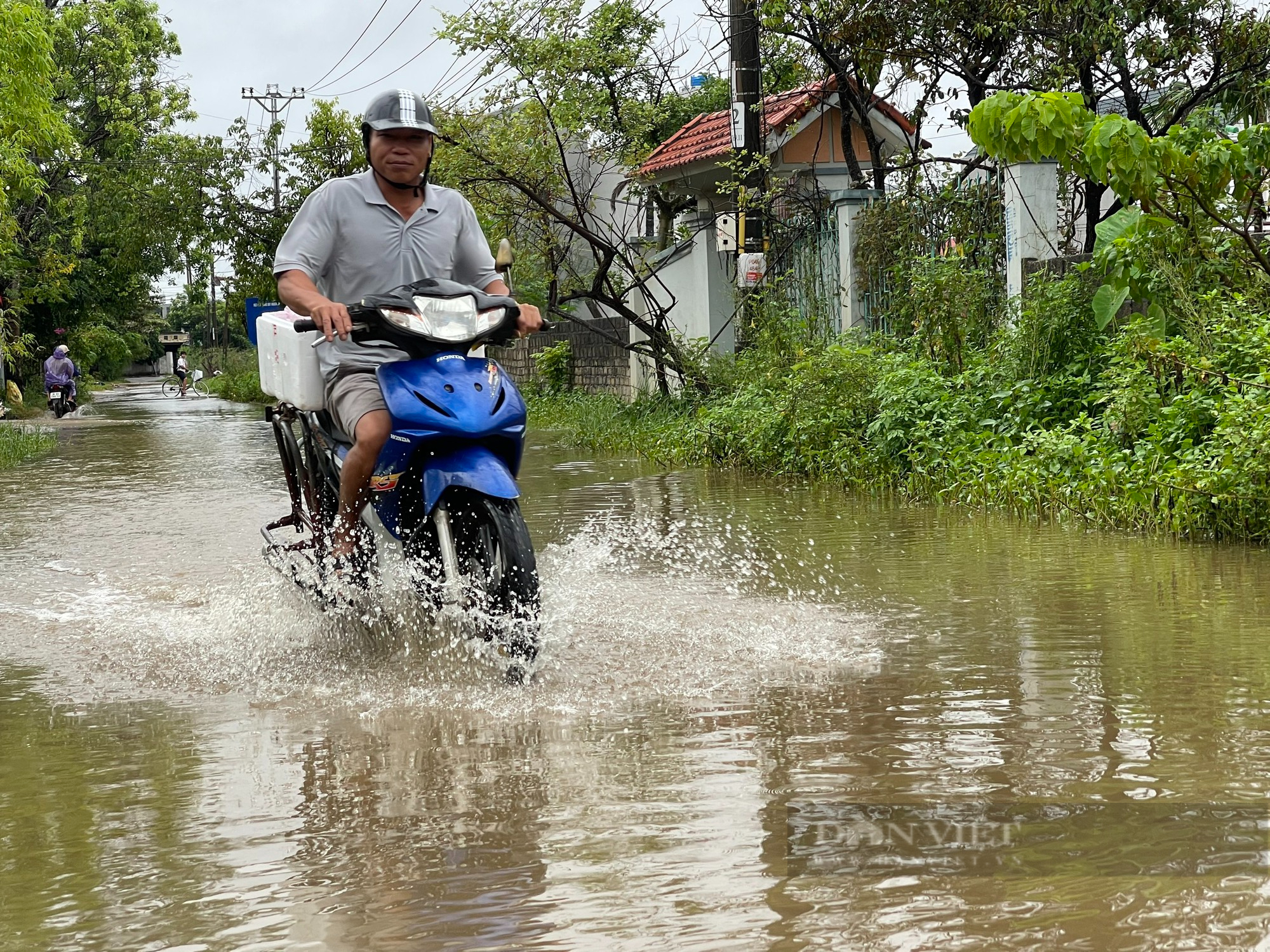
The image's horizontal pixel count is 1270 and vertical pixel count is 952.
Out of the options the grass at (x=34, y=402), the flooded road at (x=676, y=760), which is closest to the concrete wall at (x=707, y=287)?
the flooded road at (x=676, y=760)

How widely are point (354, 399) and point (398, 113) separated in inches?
40.4

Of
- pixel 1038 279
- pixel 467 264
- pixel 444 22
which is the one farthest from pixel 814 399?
pixel 444 22

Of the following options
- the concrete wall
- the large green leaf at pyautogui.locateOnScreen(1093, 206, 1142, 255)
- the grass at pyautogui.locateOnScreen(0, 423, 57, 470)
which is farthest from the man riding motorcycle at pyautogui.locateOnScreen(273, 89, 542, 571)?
the grass at pyautogui.locateOnScreen(0, 423, 57, 470)

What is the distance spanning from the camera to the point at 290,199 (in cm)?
3991

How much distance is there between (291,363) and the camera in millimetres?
5652

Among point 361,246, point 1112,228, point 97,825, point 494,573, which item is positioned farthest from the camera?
point 1112,228

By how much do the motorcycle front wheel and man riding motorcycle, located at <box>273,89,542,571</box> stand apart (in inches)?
15.2

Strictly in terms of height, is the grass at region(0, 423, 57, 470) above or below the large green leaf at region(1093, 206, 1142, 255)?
below

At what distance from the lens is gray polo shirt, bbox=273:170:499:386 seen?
5461 millimetres

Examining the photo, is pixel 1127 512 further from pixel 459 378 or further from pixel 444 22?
pixel 444 22

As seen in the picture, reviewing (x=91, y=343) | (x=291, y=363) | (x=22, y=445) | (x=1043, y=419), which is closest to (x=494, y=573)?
(x=291, y=363)

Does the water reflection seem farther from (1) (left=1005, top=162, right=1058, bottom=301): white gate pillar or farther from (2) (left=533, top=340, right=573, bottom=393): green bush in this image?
(2) (left=533, top=340, right=573, bottom=393): green bush

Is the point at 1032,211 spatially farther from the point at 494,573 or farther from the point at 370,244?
the point at 494,573

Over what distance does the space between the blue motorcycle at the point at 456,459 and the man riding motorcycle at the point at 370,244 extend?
0.12 metres
